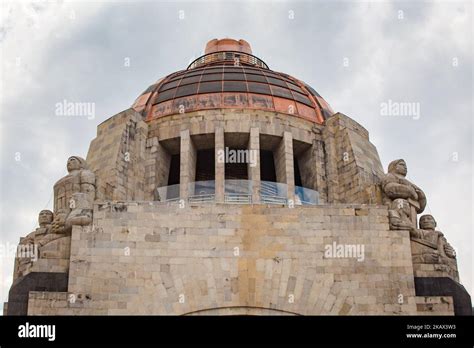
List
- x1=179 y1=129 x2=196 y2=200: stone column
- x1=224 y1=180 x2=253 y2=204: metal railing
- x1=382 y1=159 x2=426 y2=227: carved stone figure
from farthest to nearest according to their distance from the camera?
1. x1=179 y1=129 x2=196 y2=200: stone column
2. x1=224 y1=180 x2=253 y2=204: metal railing
3. x1=382 y1=159 x2=426 y2=227: carved stone figure

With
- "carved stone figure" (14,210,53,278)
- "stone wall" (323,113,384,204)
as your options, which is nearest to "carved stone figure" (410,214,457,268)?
"stone wall" (323,113,384,204)

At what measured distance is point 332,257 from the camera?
18328 mm

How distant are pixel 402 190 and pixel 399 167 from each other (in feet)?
3.32

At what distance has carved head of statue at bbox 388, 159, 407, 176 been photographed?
21.4 metres

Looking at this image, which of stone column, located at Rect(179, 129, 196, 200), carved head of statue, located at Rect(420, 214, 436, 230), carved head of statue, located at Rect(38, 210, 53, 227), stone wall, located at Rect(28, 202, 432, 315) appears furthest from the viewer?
stone column, located at Rect(179, 129, 196, 200)

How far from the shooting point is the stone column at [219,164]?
23795mm

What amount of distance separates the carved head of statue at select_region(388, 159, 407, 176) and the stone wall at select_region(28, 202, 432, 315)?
3006mm

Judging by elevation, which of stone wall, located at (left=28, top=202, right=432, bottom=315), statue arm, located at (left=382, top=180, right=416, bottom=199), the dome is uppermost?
the dome

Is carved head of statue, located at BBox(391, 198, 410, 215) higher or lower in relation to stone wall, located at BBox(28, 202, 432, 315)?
higher

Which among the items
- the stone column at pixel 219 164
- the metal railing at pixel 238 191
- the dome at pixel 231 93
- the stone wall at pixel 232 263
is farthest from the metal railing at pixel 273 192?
the stone wall at pixel 232 263

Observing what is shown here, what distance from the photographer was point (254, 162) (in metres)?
24.7

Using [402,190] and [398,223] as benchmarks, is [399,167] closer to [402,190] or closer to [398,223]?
[402,190]

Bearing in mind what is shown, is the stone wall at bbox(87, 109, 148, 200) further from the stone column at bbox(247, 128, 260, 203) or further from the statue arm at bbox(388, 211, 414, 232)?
the statue arm at bbox(388, 211, 414, 232)

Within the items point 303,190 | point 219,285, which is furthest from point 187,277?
point 303,190
